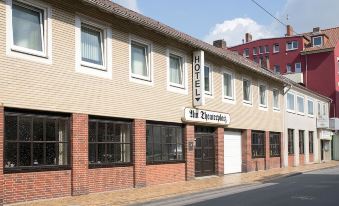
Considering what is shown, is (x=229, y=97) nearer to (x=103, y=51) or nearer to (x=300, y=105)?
(x=103, y=51)

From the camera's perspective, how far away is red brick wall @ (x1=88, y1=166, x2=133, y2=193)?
15711 mm

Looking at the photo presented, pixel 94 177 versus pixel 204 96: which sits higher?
pixel 204 96

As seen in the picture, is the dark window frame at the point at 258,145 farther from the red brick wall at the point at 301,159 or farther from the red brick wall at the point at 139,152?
the red brick wall at the point at 139,152

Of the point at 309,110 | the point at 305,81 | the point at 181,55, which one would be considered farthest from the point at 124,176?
the point at 305,81

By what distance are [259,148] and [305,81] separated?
2476cm

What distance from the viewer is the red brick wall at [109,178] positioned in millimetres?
15711

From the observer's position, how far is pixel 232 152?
26.4m

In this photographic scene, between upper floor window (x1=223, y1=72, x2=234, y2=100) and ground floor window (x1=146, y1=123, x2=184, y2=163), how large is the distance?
537 cm

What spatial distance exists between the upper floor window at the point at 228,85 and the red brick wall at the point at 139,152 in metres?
8.21

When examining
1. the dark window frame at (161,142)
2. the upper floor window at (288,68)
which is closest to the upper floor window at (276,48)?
the upper floor window at (288,68)

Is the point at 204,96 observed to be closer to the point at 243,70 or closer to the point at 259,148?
the point at 243,70

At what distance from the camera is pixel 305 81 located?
52.3 m

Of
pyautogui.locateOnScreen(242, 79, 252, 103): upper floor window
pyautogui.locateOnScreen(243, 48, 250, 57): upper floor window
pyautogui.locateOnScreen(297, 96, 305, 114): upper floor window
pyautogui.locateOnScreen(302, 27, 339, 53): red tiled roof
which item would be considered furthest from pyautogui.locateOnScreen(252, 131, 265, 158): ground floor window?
pyautogui.locateOnScreen(243, 48, 250, 57): upper floor window

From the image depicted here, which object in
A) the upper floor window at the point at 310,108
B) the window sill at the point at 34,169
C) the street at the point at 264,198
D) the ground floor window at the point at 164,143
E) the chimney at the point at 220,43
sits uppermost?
the chimney at the point at 220,43
